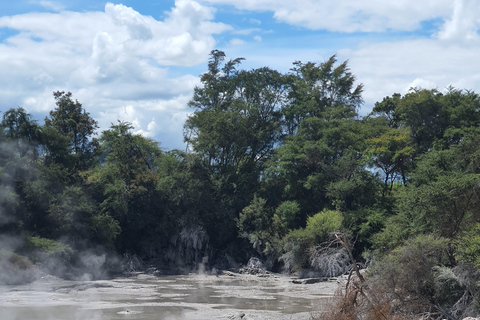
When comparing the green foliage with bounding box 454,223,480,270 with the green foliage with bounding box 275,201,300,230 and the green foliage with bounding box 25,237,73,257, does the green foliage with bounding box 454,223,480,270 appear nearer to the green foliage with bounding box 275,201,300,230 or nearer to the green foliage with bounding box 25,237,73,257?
the green foliage with bounding box 275,201,300,230

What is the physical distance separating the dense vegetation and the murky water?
321 centimetres

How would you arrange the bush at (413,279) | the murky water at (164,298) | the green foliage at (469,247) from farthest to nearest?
1. the murky water at (164,298)
2. the green foliage at (469,247)
3. the bush at (413,279)

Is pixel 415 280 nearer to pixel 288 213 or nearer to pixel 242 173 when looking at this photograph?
pixel 288 213

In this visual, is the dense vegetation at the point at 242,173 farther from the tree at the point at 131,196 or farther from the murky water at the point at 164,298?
the murky water at the point at 164,298

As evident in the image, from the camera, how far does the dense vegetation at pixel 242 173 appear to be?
39.6m

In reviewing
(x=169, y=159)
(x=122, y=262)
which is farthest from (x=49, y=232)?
(x=169, y=159)

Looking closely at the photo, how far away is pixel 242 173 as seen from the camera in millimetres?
50344

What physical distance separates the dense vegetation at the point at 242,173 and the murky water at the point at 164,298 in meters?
3.21

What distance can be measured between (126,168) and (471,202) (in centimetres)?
2804

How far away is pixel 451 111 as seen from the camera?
146ft

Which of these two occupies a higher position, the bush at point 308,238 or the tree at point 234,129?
the tree at point 234,129

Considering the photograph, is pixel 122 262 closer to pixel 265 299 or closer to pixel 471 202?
pixel 265 299

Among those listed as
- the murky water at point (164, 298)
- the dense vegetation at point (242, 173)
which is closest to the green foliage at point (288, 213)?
the dense vegetation at point (242, 173)

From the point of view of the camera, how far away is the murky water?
26562 millimetres
